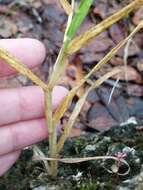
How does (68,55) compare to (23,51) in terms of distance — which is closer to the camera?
(68,55)

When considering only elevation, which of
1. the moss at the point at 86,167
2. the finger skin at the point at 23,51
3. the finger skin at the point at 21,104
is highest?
the finger skin at the point at 23,51

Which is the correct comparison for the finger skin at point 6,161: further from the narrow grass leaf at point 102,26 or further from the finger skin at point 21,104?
the narrow grass leaf at point 102,26

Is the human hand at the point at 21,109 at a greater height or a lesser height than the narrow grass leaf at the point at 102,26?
lesser

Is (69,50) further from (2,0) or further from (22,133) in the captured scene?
(2,0)

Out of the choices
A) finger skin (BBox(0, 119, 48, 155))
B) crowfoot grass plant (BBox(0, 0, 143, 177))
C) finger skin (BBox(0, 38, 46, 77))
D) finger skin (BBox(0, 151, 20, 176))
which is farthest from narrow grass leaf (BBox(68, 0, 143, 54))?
finger skin (BBox(0, 151, 20, 176))

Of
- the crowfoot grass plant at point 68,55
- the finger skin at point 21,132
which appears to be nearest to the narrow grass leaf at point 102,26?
the crowfoot grass plant at point 68,55

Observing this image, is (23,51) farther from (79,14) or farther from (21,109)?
(79,14)

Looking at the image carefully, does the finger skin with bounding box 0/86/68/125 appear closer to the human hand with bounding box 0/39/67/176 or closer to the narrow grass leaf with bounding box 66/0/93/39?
the human hand with bounding box 0/39/67/176

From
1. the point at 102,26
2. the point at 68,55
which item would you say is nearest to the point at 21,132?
the point at 68,55
